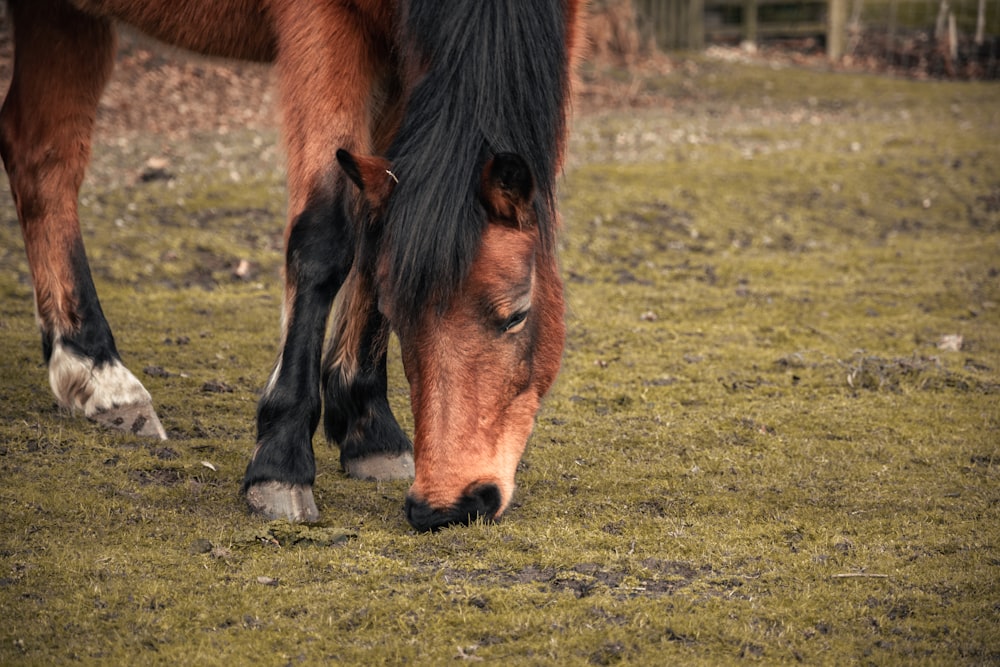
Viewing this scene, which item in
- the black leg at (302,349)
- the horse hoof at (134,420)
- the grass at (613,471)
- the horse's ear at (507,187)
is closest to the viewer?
the grass at (613,471)

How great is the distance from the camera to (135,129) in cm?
1034

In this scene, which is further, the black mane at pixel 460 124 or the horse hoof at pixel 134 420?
the horse hoof at pixel 134 420

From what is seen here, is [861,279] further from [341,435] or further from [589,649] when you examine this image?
[589,649]

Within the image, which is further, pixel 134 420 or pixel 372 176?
pixel 134 420

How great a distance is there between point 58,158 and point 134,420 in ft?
4.41

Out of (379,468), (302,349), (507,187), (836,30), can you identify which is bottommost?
(379,468)

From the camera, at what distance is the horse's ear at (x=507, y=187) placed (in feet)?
9.57

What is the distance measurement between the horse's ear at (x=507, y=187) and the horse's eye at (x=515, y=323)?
0.27 m

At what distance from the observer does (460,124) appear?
3057 millimetres

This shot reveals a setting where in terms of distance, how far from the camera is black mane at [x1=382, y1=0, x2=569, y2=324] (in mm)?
2920

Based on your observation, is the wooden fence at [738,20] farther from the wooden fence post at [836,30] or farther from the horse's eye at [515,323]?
the horse's eye at [515,323]

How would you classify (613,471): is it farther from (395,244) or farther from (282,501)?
(395,244)

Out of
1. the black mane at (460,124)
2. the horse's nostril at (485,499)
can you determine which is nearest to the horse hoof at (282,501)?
the horse's nostril at (485,499)

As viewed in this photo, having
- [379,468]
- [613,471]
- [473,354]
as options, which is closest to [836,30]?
[613,471]
